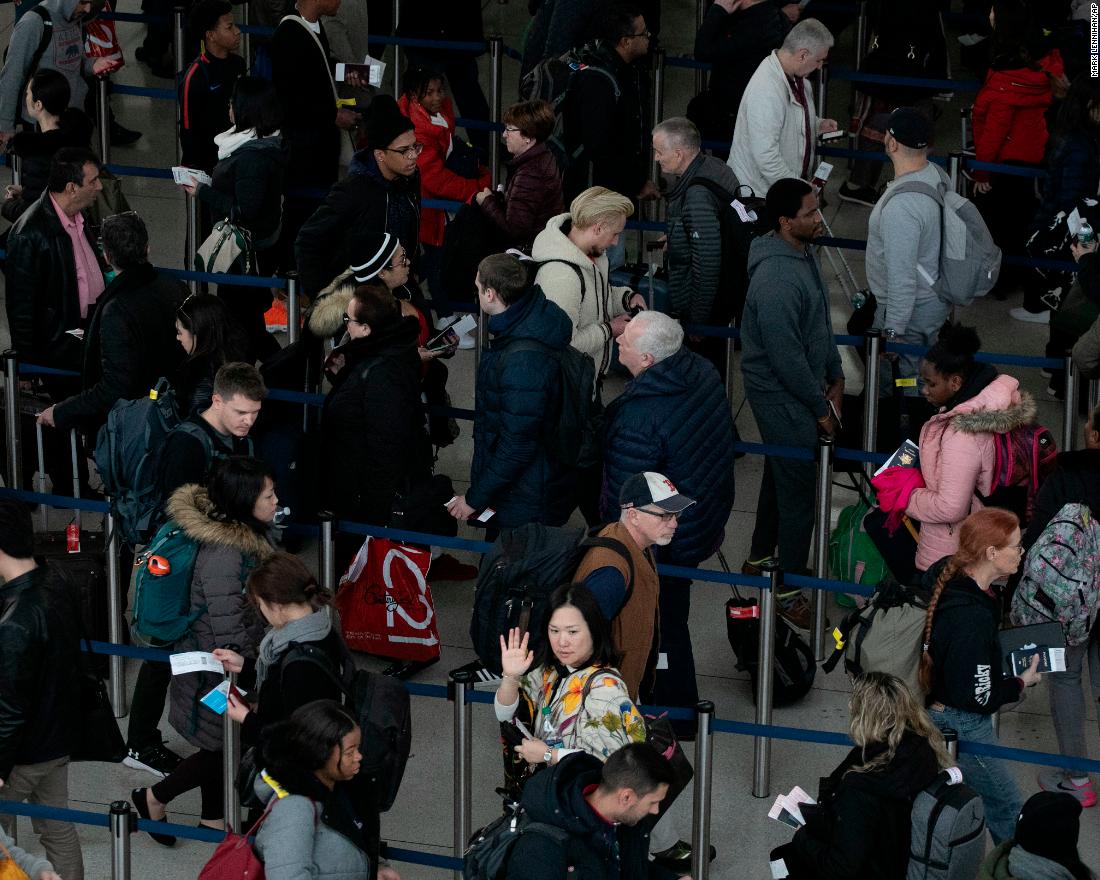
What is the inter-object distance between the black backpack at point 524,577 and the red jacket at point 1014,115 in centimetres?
513

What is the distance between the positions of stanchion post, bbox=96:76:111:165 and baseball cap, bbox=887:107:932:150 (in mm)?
5346

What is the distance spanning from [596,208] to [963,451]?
190 cm

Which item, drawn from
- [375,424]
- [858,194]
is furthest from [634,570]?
[858,194]

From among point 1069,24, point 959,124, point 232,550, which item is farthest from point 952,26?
point 232,550

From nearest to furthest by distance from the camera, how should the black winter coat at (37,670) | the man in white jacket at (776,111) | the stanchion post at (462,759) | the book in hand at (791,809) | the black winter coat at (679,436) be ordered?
the book in hand at (791,809)
the black winter coat at (37,670)
the stanchion post at (462,759)
the black winter coat at (679,436)
the man in white jacket at (776,111)

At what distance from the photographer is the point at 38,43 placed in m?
10.7

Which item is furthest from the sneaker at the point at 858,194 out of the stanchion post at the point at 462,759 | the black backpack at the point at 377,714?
the black backpack at the point at 377,714

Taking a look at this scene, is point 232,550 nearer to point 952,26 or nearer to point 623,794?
point 623,794

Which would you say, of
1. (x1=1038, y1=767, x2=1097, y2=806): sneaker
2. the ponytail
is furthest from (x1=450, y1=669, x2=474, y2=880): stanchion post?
(x1=1038, y1=767, x2=1097, y2=806): sneaker

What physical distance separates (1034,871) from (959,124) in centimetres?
866

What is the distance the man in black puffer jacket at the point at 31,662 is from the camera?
20.7 ft

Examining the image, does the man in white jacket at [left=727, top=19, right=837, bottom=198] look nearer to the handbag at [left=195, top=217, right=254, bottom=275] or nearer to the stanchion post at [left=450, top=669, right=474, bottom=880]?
the handbag at [left=195, top=217, right=254, bottom=275]

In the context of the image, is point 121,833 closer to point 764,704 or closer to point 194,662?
point 194,662

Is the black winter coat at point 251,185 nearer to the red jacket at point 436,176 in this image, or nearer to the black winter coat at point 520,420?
the red jacket at point 436,176
